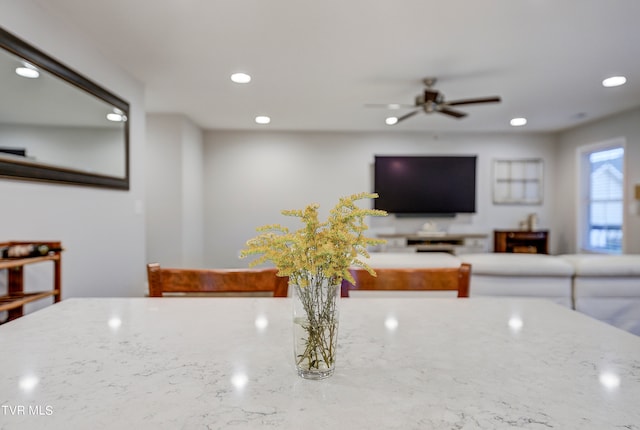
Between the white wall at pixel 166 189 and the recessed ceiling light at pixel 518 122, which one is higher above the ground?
the recessed ceiling light at pixel 518 122

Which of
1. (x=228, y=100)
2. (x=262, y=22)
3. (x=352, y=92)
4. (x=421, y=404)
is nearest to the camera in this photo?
(x=421, y=404)

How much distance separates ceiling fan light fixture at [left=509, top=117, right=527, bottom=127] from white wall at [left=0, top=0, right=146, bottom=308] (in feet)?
16.2

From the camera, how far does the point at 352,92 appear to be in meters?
4.14

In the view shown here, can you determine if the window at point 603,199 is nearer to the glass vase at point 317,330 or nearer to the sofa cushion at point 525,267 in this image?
the sofa cushion at point 525,267

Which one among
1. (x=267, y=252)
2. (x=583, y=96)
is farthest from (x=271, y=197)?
(x=267, y=252)

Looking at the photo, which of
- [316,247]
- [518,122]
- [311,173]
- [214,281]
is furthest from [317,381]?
[518,122]

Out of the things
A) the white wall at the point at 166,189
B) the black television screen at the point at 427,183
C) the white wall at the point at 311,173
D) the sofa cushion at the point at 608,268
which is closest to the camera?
the sofa cushion at the point at 608,268

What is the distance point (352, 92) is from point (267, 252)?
376cm

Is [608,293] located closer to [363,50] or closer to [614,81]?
[614,81]

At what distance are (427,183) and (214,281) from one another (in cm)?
552

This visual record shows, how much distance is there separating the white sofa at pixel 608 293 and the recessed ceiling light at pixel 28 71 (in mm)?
3643

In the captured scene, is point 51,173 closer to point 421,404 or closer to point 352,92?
point 421,404

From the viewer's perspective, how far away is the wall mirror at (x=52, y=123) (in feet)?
6.59

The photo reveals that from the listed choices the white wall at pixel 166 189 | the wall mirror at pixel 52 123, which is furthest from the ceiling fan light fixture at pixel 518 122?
the wall mirror at pixel 52 123
